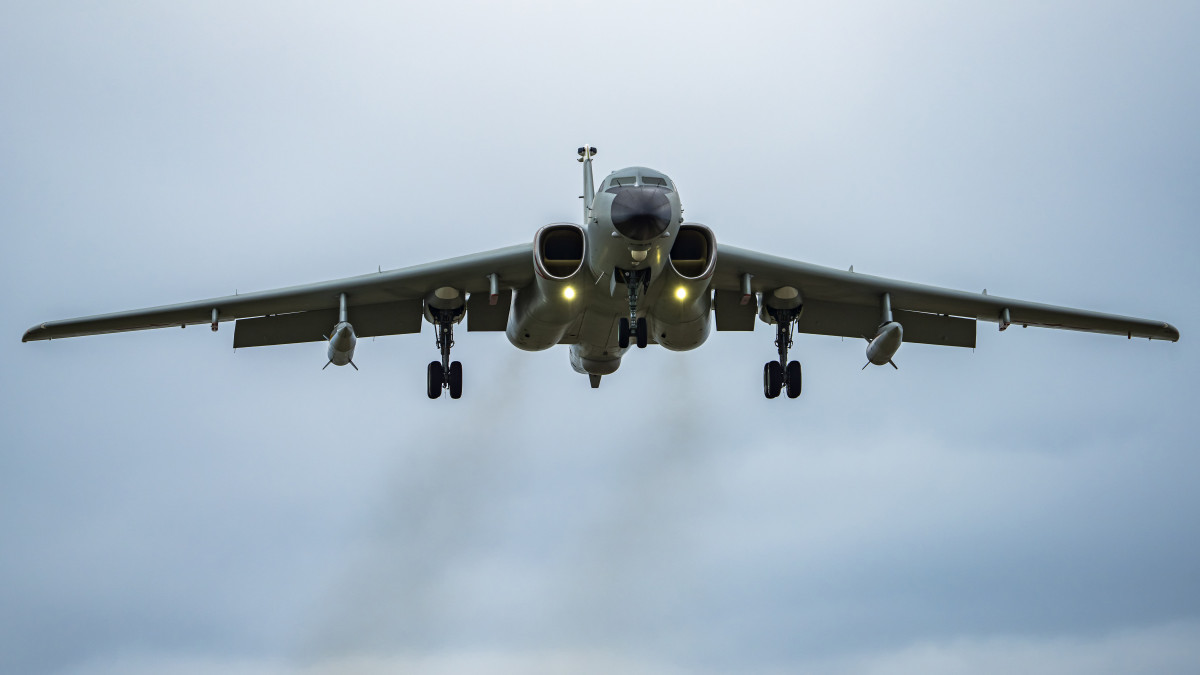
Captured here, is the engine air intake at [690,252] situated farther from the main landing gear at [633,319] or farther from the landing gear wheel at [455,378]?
the landing gear wheel at [455,378]

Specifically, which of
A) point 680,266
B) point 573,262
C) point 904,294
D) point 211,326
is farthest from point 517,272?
point 904,294

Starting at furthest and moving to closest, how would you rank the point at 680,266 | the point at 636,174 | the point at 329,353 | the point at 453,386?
the point at 453,386
the point at 329,353
the point at 680,266
the point at 636,174

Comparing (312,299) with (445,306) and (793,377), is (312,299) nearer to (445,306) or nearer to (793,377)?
(445,306)

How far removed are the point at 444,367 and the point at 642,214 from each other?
8761mm

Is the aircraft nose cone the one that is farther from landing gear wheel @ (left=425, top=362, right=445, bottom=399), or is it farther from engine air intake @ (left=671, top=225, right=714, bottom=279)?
landing gear wheel @ (left=425, top=362, right=445, bottom=399)

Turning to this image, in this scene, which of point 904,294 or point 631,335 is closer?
point 631,335

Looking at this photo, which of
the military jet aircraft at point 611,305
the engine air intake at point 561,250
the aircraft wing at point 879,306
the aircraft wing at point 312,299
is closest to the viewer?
the military jet aircraft at point 611,305

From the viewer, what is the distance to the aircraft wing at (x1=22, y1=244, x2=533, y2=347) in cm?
3003

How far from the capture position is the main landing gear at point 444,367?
1241 inches

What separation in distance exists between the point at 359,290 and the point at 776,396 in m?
10.3

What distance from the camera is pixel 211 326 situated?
101 feet

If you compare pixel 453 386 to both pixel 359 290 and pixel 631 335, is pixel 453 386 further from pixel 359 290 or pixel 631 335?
pixel 631 335

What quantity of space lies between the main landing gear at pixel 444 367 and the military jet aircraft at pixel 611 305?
0.03 metres

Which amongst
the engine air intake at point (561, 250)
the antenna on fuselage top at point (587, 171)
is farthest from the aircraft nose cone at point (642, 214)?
the antenna on fuselage top at point (587, 171)
